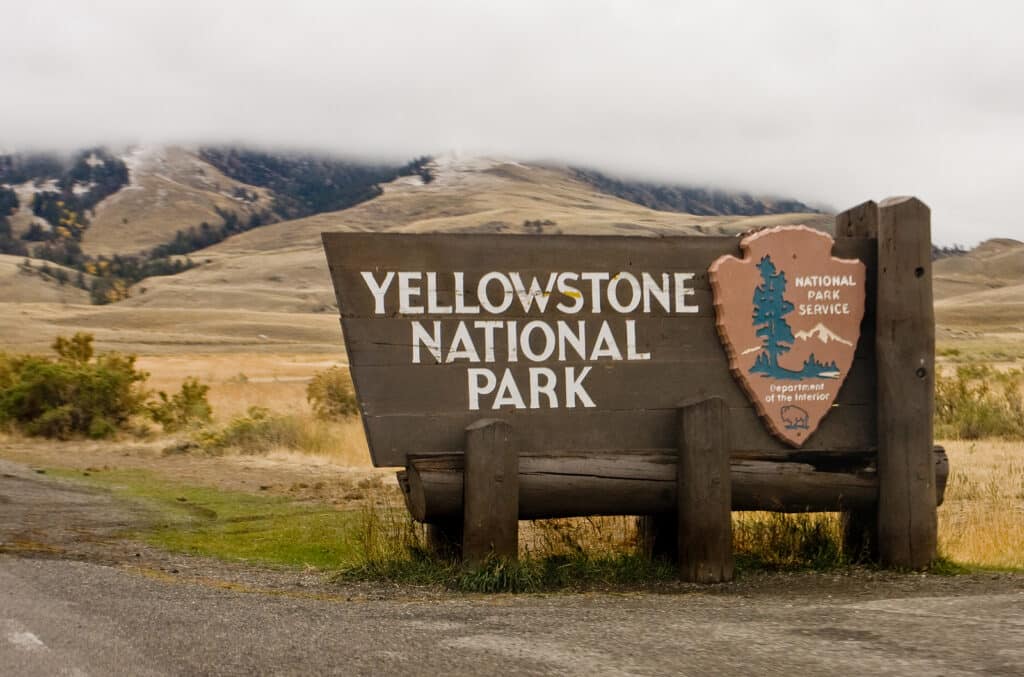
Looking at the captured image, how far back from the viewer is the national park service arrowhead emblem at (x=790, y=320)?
25.9 feet

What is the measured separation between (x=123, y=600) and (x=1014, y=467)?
12050mm

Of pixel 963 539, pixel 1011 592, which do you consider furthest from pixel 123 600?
pixel 963 539

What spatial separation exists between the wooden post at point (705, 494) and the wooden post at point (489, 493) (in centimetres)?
109

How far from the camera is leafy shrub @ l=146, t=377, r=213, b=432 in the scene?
23.7 metres

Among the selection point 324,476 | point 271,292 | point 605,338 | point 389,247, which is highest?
point 271,292

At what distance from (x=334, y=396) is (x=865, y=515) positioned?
1799 cm

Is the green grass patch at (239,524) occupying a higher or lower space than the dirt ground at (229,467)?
lower

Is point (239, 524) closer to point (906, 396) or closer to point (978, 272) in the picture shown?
point (906, 396)

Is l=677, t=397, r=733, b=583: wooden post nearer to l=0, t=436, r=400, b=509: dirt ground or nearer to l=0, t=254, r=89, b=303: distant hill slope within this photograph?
l=0, t=436, r=400, b=509: dirt ground

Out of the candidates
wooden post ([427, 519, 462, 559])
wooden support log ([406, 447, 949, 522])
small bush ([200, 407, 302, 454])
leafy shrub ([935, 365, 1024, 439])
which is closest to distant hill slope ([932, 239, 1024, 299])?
leafy shrub ([935, 365, 1024, 439])

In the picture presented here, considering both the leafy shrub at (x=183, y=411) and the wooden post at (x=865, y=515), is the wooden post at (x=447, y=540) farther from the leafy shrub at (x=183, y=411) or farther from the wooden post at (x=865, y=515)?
the leafy shrub at (x=183, y=411)

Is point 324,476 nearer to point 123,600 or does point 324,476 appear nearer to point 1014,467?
point 1014,467

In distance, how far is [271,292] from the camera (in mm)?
147500

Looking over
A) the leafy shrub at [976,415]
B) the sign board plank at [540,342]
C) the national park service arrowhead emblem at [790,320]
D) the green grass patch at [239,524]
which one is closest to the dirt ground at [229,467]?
the green grass patch at [239,524]
